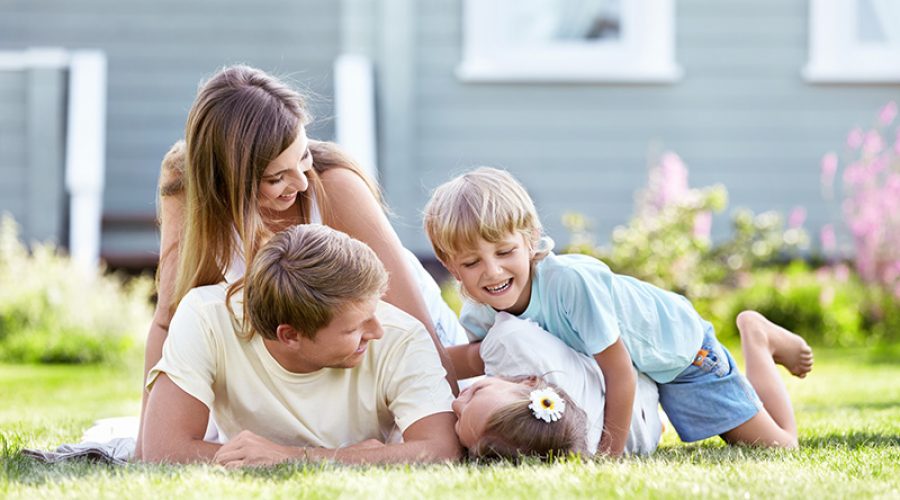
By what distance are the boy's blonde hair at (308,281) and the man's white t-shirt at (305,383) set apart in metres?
0.16

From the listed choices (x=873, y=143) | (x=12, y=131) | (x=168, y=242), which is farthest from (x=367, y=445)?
(x=12, y=131)

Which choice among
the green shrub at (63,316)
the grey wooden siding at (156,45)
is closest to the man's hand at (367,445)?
the green shrub at (63,316)

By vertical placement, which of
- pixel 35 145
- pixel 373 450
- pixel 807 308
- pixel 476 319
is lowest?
pixel 807 308

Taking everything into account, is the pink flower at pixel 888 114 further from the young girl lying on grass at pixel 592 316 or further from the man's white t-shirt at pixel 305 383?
the man's white t-shirt at pixel 305 383

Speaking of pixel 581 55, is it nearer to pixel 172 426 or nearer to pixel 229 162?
pixel 229 162

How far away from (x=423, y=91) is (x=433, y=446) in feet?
21.2

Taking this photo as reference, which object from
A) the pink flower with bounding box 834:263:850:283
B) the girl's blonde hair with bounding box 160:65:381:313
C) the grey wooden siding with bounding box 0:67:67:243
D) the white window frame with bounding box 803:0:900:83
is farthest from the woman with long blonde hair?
the white window frame with bounding box 803:0:900:83

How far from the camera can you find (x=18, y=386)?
7.06m

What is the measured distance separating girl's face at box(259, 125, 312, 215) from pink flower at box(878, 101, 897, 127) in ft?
21.2

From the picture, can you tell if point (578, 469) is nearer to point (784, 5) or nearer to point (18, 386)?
point (18, 386)

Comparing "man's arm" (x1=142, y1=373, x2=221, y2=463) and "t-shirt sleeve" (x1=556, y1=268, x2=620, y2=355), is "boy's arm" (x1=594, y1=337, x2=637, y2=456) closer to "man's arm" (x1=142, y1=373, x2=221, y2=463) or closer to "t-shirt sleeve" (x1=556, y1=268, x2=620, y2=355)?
"t-shirt sleeve" (x1=556, y1=268, x2=620, y2=355)

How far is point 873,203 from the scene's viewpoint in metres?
9.38

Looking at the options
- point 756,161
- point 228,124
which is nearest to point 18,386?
point 228,124

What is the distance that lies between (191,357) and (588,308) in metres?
1.13
